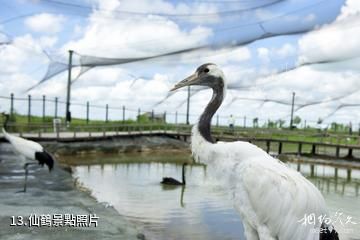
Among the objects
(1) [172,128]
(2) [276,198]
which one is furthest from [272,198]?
(1) [172,128]

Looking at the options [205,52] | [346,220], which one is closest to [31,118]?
[205,52]

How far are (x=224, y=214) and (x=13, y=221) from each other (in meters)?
5.54

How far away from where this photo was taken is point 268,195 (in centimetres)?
473

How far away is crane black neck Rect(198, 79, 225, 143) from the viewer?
206 inches

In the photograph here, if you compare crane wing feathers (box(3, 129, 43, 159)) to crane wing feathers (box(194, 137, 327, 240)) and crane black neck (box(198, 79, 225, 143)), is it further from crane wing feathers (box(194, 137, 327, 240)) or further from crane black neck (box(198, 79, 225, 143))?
crane wing feathers (box(194, 137, 327, 240))

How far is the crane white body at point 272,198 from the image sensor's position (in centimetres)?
469

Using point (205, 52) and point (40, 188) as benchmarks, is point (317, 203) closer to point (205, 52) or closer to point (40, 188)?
point (40, 188)

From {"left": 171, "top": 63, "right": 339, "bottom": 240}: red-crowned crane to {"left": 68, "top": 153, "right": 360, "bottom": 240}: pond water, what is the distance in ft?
2.44

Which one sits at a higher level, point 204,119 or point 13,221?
point 204,119

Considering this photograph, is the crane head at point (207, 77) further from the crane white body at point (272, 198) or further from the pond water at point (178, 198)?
the pond water at point (178, 198)

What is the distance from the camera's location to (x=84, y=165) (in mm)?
22047

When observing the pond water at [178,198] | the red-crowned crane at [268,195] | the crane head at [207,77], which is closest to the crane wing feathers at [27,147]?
the pond water at [178,198]

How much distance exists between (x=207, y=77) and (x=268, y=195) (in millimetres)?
1473

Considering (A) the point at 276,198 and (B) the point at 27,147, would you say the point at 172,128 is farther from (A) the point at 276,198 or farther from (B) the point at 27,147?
(A) the point at 276,198
